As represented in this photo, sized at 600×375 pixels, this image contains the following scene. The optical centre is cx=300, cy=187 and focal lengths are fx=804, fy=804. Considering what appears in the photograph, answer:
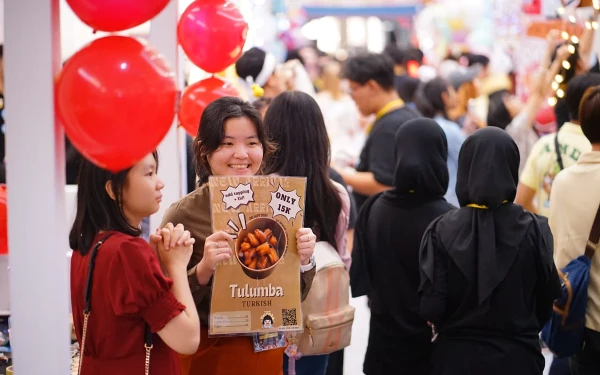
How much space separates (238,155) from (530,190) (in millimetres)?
2450

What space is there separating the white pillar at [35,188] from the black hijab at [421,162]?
180cm

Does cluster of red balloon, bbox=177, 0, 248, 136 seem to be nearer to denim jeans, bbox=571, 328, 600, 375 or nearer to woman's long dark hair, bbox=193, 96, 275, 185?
woman's long dark hair, bbox=193, 96, 275, 185

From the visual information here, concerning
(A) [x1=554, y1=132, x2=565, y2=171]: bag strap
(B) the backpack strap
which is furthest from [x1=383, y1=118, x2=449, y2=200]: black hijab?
(A) [x1=554, y1=132, x2=565, y2=171]: bag strap

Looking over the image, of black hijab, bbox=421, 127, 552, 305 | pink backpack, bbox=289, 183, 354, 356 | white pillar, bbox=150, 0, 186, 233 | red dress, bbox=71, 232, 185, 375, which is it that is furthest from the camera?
white pillar, bbox=150, 0, 186, 233

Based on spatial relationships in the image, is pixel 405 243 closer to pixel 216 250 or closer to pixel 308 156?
pixel 308 156

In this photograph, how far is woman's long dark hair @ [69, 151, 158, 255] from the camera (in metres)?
2.19

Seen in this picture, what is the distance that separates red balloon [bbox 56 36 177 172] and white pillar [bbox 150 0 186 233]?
5.77 feet

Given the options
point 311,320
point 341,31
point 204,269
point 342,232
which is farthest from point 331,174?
point 341,31

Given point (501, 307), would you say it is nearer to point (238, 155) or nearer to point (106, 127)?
point (238, 155)

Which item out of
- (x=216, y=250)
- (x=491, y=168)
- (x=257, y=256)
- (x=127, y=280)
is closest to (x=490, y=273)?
(x=491, y=168)

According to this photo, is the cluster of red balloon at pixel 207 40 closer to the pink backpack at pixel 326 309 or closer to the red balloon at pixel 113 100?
the pink backpack at pixel 326 309

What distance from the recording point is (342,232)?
338 cm

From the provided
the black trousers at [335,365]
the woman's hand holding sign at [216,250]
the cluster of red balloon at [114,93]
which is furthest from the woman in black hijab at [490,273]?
the cluster of red balloon at [114,93]

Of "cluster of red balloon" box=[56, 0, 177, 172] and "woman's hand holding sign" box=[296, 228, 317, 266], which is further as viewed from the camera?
"woman's hand holding sign" box=[296, 228, 317, 266]
